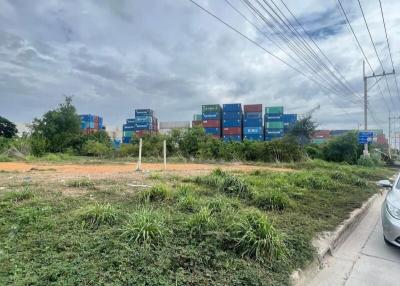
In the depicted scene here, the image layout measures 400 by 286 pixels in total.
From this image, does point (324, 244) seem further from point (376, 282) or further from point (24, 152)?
point (24, 152)

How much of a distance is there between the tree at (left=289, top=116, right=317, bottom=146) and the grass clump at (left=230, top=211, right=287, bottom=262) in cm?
2628

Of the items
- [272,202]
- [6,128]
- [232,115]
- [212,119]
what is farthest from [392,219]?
[212,119]

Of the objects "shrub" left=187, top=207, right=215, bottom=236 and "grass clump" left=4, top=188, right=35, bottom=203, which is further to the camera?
"grass clump" left=4, top=188, right=35, bottom=203

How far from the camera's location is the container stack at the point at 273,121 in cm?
5828

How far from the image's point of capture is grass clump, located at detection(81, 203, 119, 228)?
3845 millimetres

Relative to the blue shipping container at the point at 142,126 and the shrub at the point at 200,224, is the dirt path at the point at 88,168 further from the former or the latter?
the blue shipping container at the point at 142,126

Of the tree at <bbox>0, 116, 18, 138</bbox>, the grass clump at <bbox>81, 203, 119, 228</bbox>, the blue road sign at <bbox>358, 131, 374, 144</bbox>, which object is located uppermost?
the tree at <bbox>0, 116, 18, 138</bbox>

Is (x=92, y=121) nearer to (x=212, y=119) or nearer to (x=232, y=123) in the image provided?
(x=212, y=119)

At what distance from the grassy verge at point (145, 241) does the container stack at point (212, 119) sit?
5497cm

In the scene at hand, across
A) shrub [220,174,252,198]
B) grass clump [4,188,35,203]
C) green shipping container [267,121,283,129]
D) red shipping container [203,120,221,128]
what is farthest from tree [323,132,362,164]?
red shipping container [203,120,221,128]

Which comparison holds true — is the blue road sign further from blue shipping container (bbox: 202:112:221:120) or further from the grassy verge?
blue shipping container (bbox: 202:112:221:120)

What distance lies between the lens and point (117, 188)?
6.35m

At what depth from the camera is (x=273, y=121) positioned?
6062 centimetres

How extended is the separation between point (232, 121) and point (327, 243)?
5680cm
